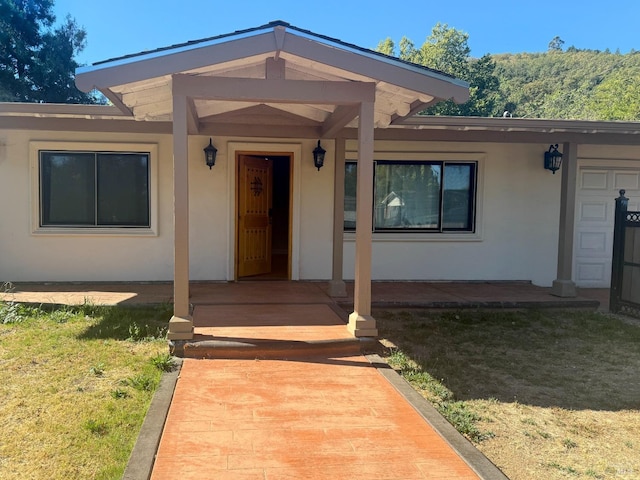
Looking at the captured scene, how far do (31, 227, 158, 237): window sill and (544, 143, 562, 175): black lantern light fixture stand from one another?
6693 millimetres

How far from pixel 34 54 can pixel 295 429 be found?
873 inches

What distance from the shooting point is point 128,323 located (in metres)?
5.81

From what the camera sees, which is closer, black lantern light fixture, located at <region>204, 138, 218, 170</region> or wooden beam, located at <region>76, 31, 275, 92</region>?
wooden beam, located at <region>76, 31, 275, 92</region>

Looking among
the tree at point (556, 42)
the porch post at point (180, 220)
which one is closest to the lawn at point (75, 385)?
the porch post at point (180, 220)

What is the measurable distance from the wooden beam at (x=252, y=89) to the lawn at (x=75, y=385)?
8.32 ft

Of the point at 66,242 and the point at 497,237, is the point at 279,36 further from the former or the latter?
the point at 497,237

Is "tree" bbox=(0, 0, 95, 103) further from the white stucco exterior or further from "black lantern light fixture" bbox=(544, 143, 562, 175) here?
"black lantern light fixture" bbox=(544, 143, 562, 175)

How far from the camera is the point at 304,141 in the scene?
8367 mm

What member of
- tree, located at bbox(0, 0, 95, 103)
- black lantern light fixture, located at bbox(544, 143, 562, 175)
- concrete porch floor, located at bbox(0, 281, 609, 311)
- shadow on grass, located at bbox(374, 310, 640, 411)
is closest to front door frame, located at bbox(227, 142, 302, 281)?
concrete porch floor, located at bbox(0, 281, 609, 311)

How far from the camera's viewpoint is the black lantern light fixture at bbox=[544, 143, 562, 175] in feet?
28.1

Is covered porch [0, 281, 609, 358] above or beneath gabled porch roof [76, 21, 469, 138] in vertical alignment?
beneath

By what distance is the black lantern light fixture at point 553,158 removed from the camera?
8.56 metres

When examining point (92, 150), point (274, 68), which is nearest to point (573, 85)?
point (92, 150)

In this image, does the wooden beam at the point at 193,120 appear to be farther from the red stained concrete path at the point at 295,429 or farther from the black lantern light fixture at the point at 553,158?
the black lantern light fixture at the point at 553,158
